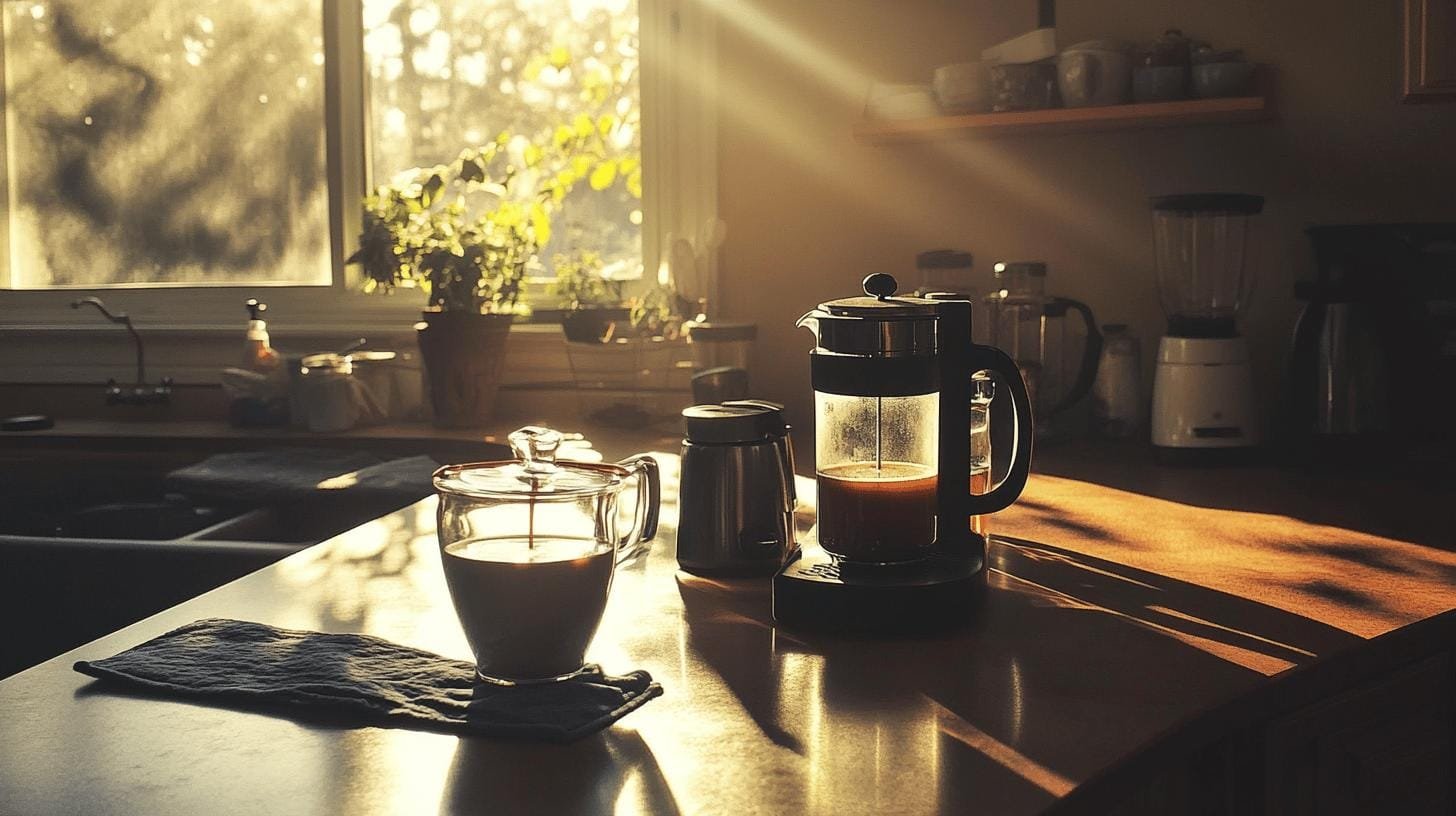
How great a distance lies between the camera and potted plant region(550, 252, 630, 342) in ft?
9.00

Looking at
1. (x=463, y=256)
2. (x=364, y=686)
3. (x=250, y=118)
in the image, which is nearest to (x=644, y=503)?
(x=364, y=686)

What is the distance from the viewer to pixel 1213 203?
2.18m

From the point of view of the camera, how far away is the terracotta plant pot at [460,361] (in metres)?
2.75

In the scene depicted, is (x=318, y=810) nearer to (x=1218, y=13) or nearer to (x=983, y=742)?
(x=983, y=742)

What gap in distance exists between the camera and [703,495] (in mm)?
1344

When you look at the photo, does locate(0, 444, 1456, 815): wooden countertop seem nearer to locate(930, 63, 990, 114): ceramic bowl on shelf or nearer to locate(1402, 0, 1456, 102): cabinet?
locate(1402, 0, 1456, 102): cabinet

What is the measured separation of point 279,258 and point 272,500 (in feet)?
3.71

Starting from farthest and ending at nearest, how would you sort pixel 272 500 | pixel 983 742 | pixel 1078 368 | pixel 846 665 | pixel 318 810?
pixel 1078 368 < pixel 272 500 < pixel 846 665 < pixel 983 742 < pixel 318 810

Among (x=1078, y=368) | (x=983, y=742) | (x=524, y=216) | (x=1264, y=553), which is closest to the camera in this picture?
(x=983, y=742)

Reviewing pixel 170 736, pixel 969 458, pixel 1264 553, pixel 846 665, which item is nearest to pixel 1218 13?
pixel 1264 553

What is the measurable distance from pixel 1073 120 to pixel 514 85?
1.36 meters

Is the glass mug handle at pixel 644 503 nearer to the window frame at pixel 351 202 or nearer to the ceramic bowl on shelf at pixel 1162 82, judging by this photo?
the ceramic bowl on shelf at pixel 1162 82

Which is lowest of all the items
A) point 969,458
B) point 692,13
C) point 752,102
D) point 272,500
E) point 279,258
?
point 272,500

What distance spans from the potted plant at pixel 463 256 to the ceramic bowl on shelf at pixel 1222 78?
1.32 meters
